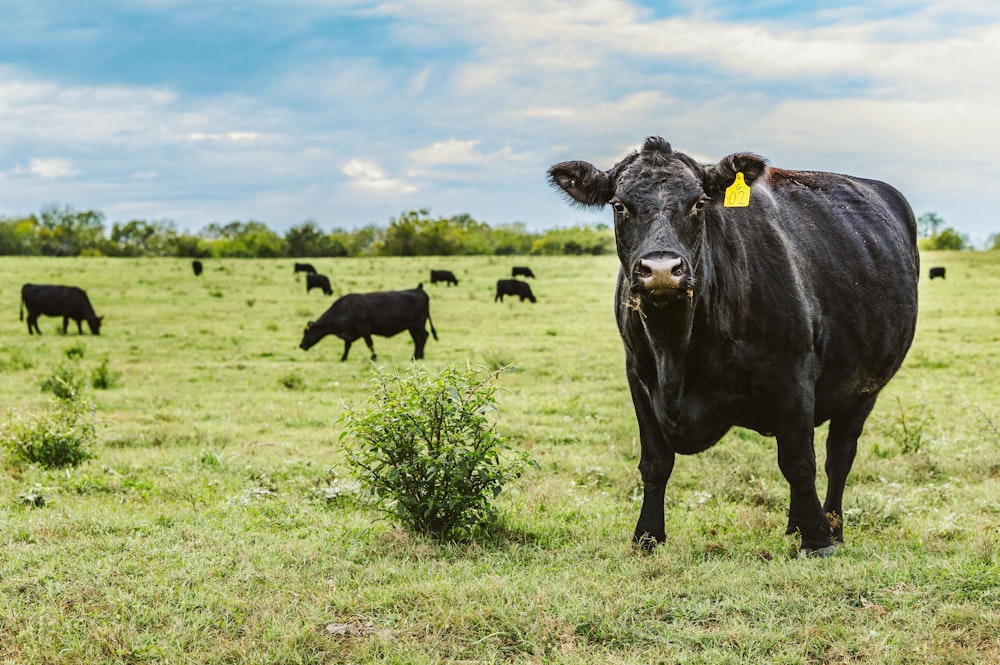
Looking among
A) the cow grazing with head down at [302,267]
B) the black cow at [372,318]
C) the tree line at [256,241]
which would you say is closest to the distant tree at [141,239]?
the tree line at [256,241]

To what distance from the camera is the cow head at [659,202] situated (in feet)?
14.9

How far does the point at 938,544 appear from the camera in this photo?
582 cm

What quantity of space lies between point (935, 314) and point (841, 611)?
90.2ft

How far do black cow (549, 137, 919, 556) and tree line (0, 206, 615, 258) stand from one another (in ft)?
232

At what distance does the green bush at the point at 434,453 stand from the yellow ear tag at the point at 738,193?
2.01 meters

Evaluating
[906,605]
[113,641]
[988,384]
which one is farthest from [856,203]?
[988,384]

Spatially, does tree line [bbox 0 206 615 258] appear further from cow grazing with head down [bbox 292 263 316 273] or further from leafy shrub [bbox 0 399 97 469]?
leafy shrub [bbox 0 399 97 469]

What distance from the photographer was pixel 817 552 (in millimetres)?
5594

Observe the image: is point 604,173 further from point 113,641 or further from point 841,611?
point 113,641

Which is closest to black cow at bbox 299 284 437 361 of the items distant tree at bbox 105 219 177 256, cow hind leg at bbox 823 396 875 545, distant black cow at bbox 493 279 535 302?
cow hind leg at bbox 823 396 875 545

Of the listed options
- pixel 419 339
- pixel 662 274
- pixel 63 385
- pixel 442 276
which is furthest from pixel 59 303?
pixel 662 274

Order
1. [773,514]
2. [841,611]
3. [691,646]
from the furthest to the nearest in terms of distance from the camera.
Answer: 1. [773,514]
2. [841,611]
3. [691,646]

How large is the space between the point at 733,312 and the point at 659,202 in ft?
3.17

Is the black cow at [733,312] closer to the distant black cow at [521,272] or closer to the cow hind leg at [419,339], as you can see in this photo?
the cow hind leg at [419,339]
